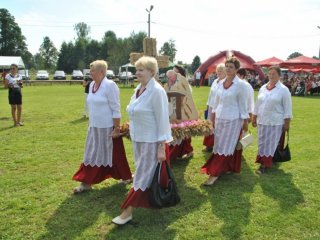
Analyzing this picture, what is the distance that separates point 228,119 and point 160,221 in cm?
196

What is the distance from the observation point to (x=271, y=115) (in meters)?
6.24

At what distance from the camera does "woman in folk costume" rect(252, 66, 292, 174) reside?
6.19 meters

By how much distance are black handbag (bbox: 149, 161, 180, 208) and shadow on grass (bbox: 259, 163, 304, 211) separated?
159 cm

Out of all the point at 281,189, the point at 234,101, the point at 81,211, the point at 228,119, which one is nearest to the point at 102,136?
the point at 81,211

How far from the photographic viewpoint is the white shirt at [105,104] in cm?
502

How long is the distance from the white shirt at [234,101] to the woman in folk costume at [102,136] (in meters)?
1.61

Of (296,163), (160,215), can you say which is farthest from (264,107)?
(160,215)

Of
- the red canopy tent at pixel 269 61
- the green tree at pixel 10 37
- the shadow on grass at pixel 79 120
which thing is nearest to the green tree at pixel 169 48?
the green tree at pixel 10 37

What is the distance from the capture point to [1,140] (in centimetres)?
898

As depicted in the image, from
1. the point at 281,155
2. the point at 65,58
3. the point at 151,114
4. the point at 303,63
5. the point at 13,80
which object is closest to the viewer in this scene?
the point at 151,114

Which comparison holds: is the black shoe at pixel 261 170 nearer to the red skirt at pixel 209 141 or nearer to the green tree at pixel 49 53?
the red skirt at pixel 209 141

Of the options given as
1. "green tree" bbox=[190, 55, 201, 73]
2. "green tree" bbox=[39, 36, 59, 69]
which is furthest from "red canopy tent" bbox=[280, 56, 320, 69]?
"green tree" bbox=[39, 36, 59, 69]

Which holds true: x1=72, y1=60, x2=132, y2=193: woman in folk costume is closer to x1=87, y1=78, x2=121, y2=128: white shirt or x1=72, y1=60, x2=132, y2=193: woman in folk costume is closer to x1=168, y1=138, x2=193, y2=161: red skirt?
x1=87, y1=78, x2=121, y2=128: white shirt

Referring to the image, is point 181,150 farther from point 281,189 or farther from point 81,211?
point 81,211
